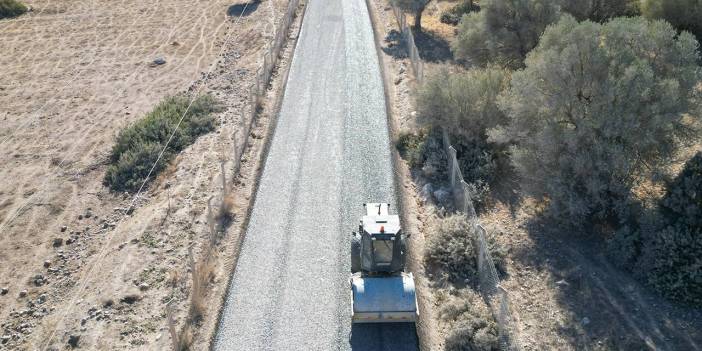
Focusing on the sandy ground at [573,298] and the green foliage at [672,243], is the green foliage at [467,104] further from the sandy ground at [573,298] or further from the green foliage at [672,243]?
the green foliage at [672,243]

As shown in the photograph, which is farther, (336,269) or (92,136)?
(92,136)

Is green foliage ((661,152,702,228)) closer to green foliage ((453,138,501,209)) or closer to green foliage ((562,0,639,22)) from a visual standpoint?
green foliage ((453,138,501,209))

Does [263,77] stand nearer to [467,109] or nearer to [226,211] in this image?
[467,109]

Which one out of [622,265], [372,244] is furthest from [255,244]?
[622,265]

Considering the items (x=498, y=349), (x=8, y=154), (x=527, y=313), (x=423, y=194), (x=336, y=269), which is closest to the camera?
(x=498, y=349)

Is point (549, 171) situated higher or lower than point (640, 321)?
higher

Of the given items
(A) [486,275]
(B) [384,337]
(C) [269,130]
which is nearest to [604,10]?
(C) [269,130]

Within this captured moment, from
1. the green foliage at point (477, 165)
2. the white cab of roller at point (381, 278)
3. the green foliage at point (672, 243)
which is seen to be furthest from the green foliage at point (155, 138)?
the green foliage at point (672, 243)

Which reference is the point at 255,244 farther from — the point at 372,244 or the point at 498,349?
the point at 498,349
